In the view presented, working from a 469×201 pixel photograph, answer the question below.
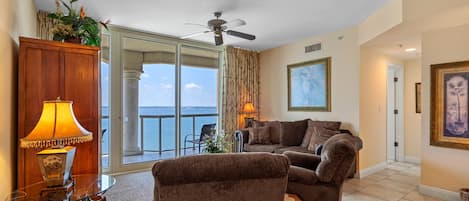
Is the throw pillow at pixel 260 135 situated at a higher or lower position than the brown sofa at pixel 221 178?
lower

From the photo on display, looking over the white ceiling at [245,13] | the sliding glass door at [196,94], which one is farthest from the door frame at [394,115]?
the sliding glass door at [196,94]

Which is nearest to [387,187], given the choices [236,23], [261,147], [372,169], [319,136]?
[372,169]

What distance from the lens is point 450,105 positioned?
340cm

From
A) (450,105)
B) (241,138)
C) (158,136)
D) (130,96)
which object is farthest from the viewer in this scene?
(158,136)

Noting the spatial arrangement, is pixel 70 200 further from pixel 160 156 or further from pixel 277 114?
pixel 277 114

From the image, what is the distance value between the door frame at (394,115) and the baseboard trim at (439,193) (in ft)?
6.98

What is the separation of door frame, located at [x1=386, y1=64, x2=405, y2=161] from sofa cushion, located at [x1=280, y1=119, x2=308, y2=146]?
89.5 inches

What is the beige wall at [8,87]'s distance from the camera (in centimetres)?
187

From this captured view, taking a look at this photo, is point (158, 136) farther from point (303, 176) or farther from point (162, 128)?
point (303, 176)

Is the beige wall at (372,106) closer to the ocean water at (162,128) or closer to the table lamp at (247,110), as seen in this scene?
the table lamp at (247,110)

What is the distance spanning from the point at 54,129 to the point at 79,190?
503mm

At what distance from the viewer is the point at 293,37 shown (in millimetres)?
5129

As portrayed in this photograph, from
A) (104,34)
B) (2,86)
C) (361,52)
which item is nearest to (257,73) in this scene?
(361,52)

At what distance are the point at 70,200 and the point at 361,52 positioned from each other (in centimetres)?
449
